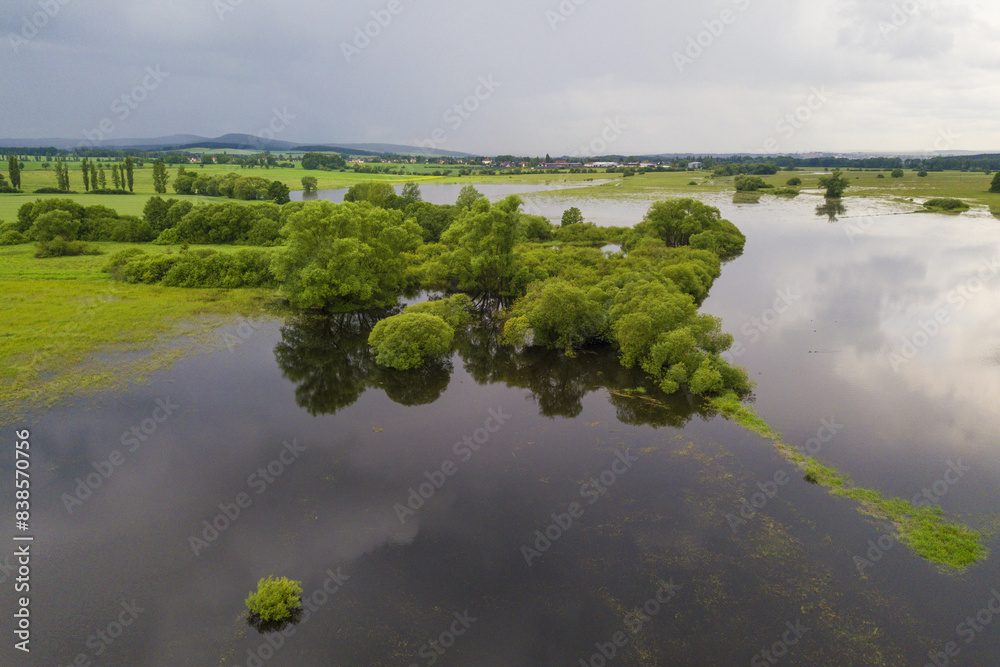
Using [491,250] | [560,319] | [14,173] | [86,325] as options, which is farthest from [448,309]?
[14,173]

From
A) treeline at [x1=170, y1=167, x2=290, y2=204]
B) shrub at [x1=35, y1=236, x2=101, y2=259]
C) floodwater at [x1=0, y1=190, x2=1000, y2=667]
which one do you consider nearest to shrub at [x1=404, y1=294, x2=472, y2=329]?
floodwater at [x1=0, y1=190, x2=1000, y2=667]

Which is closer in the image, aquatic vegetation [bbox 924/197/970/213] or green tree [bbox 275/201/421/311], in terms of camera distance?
green tree [bbox 275/201/421/311]

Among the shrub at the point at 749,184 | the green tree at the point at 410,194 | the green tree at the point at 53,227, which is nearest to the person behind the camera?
the green tree at the point at 53,227

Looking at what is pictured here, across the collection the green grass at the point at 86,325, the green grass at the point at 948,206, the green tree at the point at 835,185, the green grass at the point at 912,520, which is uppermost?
the green tree at the point at 835,185

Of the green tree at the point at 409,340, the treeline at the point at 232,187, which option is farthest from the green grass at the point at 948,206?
the treeline at the point at 232,187

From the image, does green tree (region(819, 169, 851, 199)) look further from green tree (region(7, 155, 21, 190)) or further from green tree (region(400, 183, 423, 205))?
green tree (region(7, 155, 21, 190))

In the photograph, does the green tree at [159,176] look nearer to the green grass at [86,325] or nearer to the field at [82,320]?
the field at [82,320]
